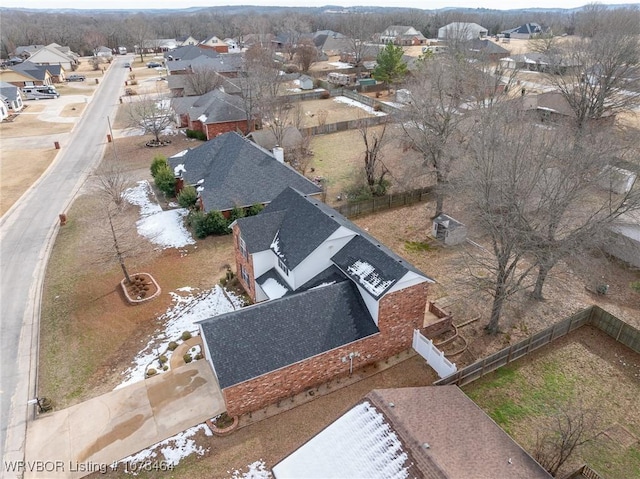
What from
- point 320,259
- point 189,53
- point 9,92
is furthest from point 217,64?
point 320,259

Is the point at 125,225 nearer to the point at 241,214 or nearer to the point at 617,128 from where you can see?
the point at 241,214

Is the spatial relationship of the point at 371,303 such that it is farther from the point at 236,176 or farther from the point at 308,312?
the point at 236,176

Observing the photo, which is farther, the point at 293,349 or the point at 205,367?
the point at 205,367

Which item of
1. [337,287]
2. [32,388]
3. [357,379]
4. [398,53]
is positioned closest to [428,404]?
[357,379]

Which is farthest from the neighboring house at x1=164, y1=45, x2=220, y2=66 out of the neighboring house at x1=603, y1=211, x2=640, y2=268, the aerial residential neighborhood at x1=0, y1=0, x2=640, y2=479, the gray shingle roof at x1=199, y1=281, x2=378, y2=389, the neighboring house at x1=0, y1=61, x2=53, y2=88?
the gray shingle roof at x1=199, y1=281, x2=378, y2=389

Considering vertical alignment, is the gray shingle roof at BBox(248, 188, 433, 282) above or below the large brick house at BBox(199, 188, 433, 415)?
above

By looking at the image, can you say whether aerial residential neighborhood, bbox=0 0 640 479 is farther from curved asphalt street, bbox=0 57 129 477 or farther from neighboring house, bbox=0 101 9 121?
neighboring house, bbox=0 101 9 121
